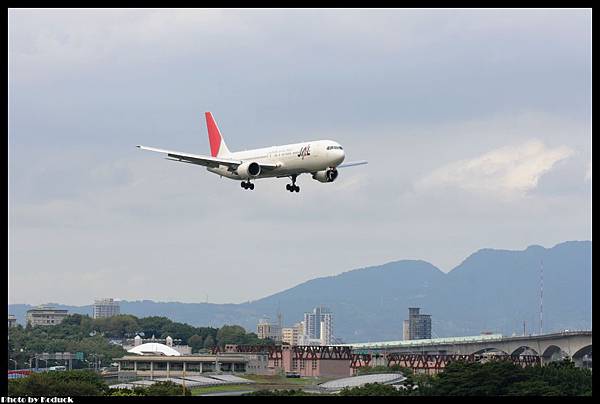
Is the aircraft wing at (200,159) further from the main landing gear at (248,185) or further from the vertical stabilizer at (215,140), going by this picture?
the vertical stabilizer at (215,140)

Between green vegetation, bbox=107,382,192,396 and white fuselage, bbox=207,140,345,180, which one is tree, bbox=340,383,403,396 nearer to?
green vegetation, bbox=107,382,192,396

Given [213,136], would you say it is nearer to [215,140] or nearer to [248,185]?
[215,140]

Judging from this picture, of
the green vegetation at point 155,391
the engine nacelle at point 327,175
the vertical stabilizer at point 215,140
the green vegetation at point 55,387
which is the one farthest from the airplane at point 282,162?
the green vegetation at point 55,387

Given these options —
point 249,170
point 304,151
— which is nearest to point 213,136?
point 249,170

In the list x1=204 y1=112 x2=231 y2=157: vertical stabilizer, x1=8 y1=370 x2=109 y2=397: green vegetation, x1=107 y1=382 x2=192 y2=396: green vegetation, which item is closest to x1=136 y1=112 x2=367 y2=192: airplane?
x1=204 y1=112 x2=231 y2=157: vertical stabilizer
